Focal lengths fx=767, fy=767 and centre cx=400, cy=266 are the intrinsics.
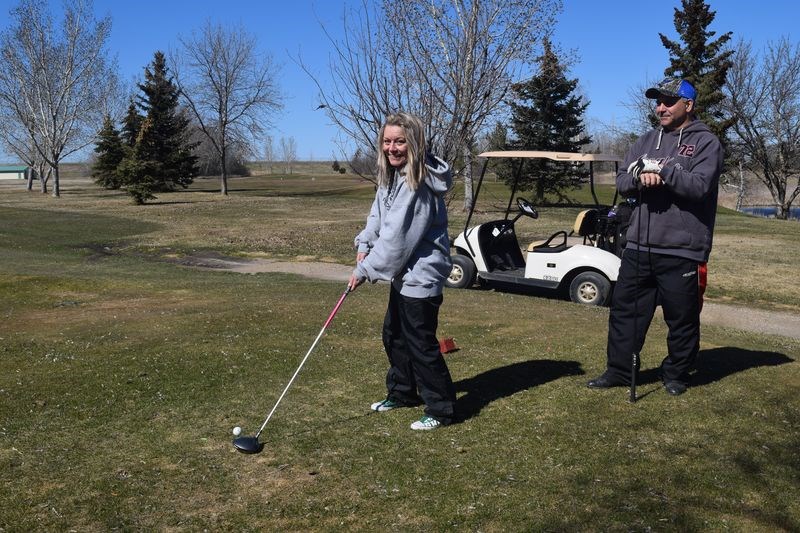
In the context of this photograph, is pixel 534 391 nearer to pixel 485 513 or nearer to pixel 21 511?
pixel 485 513

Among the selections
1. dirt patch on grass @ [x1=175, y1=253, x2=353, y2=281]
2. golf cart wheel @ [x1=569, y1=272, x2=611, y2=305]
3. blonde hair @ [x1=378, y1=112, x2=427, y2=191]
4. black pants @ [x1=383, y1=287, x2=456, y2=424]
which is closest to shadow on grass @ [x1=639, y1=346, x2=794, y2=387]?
black pants @ [x1=383, y1=287, x2=456, y2=424]

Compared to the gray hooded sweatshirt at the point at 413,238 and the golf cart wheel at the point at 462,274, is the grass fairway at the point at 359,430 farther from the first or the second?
the golf cart wheel at the point at 462,274

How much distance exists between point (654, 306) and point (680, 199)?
2.55 feet

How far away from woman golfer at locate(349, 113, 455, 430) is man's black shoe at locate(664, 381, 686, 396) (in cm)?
165

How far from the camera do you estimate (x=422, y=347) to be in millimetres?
4645

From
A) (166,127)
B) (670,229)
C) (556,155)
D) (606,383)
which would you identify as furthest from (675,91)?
(166,127)

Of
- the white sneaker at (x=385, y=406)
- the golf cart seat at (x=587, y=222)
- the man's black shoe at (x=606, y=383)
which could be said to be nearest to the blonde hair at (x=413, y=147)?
the white sneaker at (x=385, y=406)

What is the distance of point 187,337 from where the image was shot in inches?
287

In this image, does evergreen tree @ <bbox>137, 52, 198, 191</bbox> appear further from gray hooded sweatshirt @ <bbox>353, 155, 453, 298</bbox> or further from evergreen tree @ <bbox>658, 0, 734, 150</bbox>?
gray hooded sweatshirt @ <bbox>353, 155, 453, 298</bbox>

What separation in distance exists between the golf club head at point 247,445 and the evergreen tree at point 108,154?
179 feet

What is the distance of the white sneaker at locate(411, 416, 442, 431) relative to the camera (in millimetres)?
4645

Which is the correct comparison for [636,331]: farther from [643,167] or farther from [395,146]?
[395,146]

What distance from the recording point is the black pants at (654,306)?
202 inches

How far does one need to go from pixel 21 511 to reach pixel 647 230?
403 cm
